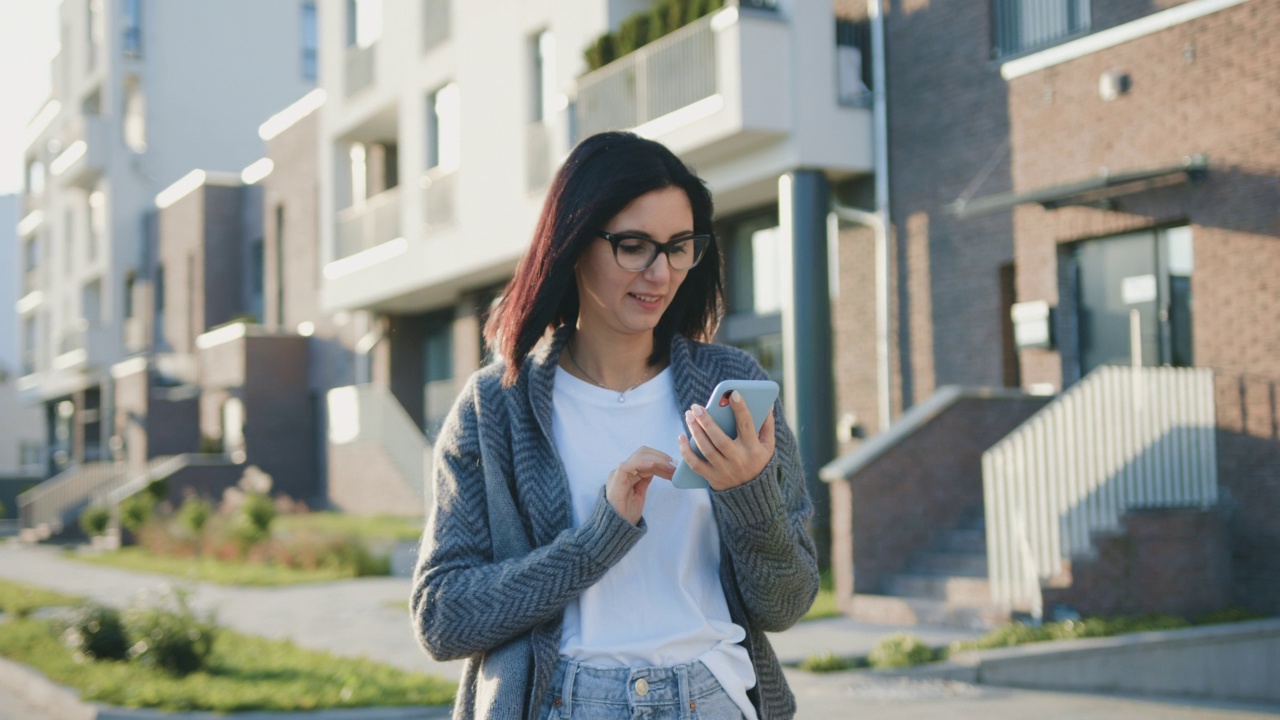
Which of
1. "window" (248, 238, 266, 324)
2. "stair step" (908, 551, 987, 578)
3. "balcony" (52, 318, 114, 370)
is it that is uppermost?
"window" (248, 238, 266, 324)

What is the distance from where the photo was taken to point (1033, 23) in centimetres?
1452

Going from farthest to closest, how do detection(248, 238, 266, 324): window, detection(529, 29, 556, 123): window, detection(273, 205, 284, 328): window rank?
detection(248, 238, 266, 324): window → detection(273, 205, 284, 328): window → detection(529, 29, 556, 123): window

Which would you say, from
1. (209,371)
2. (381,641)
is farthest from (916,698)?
(209,371)

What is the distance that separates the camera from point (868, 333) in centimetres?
1627

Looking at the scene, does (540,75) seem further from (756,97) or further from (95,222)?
(95,222)

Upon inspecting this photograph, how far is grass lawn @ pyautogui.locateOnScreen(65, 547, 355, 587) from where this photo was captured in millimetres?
18578

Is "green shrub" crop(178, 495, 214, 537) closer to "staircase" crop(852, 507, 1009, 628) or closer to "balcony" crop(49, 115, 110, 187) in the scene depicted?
"staircase" crop(852, 507, 1009, 628)

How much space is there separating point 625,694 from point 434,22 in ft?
75.1

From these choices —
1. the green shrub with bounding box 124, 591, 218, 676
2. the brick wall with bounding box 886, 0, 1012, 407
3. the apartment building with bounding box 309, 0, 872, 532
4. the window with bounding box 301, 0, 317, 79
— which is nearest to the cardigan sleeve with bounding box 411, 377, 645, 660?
the green shrub with bounding box 124, 591, 218, 676

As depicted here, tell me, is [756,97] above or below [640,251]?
above

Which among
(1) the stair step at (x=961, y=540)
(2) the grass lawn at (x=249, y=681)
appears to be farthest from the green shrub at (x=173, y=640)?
(1) the stair step at (x=961, y=540)

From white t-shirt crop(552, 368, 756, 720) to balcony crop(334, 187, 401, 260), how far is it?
22.9m

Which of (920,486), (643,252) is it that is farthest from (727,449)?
(920,486)

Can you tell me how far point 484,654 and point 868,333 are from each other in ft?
45.9
